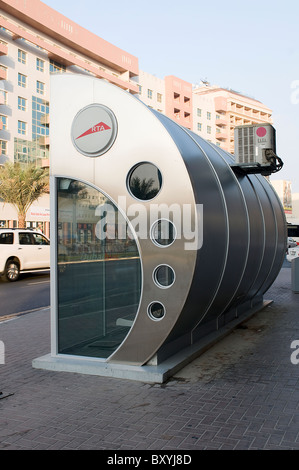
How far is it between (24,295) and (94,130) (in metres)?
8.83

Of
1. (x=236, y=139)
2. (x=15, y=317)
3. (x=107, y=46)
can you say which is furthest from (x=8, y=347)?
(x=107, y=46)

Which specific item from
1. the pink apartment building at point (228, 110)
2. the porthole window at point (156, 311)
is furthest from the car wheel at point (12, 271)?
the pink apartment building at point (228, 110)

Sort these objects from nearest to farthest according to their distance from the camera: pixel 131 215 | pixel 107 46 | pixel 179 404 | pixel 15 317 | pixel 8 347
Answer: pixel 179 404, pixel 131 215, pixel 8 347, pixel 15 317, pixel 107 46

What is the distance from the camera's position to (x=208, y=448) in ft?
12.6

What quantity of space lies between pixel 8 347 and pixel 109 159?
3.55 m

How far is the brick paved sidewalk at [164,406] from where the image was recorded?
4.00 meters

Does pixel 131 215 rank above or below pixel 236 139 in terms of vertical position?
below

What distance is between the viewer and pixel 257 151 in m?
7.68

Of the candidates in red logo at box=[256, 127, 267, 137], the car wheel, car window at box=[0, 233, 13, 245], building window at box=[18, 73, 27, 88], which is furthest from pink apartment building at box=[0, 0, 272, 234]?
red logo at box=[256, 127, 267, 137]

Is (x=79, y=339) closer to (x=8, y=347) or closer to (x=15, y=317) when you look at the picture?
(x=8, y=347)

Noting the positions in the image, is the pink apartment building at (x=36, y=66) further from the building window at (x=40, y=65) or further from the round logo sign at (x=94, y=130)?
the round logo sign at (x=94, y=130)

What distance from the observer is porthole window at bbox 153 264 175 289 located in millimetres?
5539

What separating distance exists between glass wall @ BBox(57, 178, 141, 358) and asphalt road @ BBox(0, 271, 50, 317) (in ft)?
15.9
